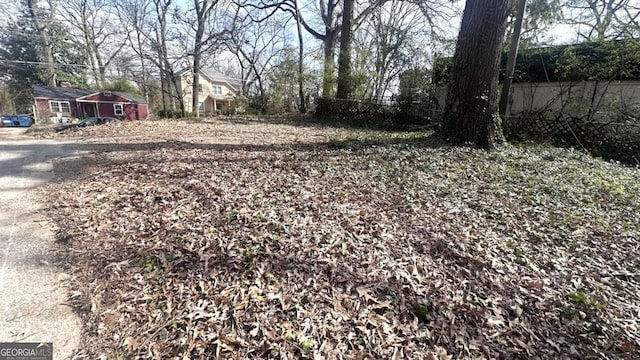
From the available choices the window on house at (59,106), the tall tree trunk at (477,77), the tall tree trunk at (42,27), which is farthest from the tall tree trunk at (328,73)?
the window on house at (59,106)

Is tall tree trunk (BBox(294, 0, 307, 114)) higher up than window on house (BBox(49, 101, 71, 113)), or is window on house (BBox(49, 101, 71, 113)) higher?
tall tree trunk (BBox(294, 0, 307, 114))

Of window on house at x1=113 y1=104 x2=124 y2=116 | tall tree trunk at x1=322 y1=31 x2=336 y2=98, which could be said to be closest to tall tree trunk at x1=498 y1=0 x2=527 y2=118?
tall tree trunk at x1=322 y1=31 x2=336 y2=98

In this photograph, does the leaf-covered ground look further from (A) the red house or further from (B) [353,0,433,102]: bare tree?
(A) the red house

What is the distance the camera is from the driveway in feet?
4.90

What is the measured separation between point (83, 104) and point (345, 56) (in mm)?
19759

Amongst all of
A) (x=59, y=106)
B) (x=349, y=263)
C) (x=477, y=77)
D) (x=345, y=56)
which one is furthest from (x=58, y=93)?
(x=349, y=263)

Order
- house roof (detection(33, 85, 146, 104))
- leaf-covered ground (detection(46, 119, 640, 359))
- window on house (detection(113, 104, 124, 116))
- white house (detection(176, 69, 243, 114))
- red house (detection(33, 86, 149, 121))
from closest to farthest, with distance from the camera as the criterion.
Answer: leaf-covered ground (detection(46, 119, 640, 359)), house roof (detection(33, 85, 146, 104)), red house (detection(33, 86, 149, 121)), window on house (detection(113, 104, 124, 116)), white house (detection(176, 69, 243, 114))

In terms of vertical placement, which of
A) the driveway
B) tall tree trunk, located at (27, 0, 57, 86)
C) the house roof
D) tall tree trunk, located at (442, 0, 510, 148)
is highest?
tall tree trunk, located at (27, 0, 57, 86)

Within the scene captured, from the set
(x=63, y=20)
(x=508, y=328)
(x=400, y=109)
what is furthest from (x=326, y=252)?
(x=63, y=20)

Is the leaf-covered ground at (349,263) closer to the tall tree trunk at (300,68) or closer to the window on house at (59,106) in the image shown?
the tall tree trunk at (300,68)

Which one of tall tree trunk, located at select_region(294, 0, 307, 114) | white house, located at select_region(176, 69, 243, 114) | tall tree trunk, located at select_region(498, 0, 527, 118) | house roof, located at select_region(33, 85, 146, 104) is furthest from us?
white house, located at select_region(176, 69, 243, 114)

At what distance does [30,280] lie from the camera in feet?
6.12

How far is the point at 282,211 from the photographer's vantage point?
8.75ft

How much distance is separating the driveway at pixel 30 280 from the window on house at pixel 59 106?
A: 21.6m
